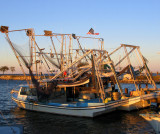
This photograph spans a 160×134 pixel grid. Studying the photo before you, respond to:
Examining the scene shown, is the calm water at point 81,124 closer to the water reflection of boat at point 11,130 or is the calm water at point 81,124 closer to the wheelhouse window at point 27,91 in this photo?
the water reflection of boat at point 11,130

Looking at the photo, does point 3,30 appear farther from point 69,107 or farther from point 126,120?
point 126,120

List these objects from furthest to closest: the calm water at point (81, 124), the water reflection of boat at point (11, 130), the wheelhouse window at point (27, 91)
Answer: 1. the wheelhouse window at point (27, 91)
2. the calm water at point (81, 124)
3. the water reflection of boat at point (11, 130)

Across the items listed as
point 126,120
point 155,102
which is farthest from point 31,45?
point 155,102

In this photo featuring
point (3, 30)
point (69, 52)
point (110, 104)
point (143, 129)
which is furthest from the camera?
point (69, 52)

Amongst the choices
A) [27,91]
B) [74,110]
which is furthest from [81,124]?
[27,91]

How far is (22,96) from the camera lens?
25828mm

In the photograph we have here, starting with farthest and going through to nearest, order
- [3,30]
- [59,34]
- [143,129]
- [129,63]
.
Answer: [59,34] < [129,63] < [3,30] < [143,129]

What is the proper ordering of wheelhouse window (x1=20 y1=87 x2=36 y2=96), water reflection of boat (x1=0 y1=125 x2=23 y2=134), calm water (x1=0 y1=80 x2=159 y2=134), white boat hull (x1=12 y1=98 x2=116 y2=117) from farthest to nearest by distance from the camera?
1. wheelhouse window (x1=20 y1=87 x2=36 y2=96)
2. white boat hull (x1=12 y1=98 x2=116 y2=117)
3. calm water (x1=0 y1=80 x2=159 y2=134)
4. water reflection of boat (x1=0 y1=125 x2=23 y2=134)

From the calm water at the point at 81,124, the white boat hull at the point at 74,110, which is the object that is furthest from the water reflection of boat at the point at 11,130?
the white boat hull at the point at 74,110

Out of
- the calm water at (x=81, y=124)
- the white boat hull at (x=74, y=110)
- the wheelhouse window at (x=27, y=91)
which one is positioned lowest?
the calm water at (x=81, y=124)

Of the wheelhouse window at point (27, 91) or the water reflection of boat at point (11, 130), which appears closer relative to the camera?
the water reflection of boat at point (11, 130)

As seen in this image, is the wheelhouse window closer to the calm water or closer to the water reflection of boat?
the calm water

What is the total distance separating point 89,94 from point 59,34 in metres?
9.97

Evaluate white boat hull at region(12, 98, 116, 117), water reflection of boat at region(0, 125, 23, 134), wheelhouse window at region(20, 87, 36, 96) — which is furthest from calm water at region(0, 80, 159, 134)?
wheelhouse window at region(20, 87, 36, 96)
